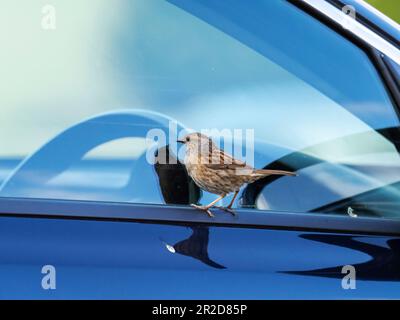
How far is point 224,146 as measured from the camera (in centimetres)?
255

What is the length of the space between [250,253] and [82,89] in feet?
2.38

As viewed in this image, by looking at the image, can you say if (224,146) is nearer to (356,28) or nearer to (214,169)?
(214,169)

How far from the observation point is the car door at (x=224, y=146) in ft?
6.78

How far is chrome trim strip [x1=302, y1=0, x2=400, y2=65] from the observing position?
2.27 m

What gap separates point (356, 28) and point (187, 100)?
0.51 meters

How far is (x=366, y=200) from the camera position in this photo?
243 cm

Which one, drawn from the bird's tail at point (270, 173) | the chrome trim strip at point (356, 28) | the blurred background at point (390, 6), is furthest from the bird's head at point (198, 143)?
the blurred background at point (390, 6)

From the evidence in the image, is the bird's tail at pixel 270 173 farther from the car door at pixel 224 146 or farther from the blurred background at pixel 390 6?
the blurred background at pixel 390 6

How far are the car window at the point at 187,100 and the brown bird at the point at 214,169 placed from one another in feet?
0.16

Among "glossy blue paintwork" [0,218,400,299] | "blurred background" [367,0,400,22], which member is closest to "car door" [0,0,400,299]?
"glossy blue paintwork" [0,218,400,299]

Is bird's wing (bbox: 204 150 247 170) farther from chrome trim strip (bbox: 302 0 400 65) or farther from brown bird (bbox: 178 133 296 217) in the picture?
chrome trim strip (bbox: 302 0 400 65)

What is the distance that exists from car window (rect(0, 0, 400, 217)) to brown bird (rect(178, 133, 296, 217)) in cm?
5

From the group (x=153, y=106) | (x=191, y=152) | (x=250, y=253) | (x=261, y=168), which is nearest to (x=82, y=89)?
(x=153, y=106)

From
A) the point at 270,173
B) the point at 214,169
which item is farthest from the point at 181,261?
the point at 270,173
